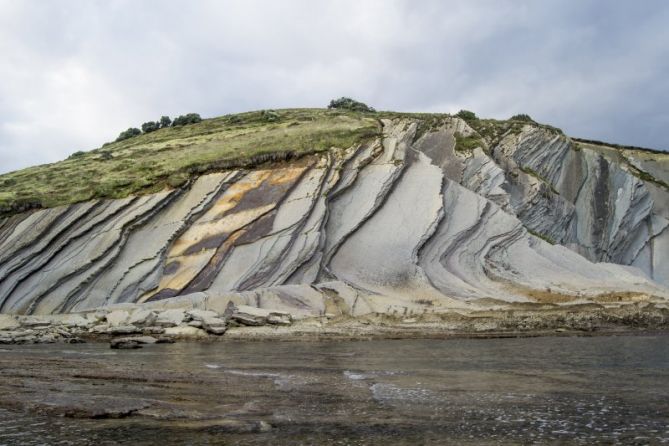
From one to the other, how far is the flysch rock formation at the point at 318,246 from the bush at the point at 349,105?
→ 96.7ft

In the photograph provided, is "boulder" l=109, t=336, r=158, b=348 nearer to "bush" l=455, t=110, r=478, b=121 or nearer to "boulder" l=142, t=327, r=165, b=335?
"boulder" l=142, t=327, r=165, b=335

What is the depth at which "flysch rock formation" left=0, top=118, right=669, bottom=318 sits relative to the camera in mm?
29188

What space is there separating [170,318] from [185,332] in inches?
72.7

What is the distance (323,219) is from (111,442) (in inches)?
1090

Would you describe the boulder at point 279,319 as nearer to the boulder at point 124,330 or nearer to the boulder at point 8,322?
the boulder at point 124,330

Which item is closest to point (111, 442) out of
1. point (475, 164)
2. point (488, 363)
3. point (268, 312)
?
point (488, 363)

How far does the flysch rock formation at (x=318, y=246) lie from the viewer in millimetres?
29188

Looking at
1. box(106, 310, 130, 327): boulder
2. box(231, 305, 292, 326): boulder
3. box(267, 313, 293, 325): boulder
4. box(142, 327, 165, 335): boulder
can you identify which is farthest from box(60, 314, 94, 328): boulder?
box(267, 313, 293, 325): boulder

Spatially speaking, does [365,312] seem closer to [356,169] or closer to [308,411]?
[356,169]

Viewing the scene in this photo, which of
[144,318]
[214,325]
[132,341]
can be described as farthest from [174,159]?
[132,341]

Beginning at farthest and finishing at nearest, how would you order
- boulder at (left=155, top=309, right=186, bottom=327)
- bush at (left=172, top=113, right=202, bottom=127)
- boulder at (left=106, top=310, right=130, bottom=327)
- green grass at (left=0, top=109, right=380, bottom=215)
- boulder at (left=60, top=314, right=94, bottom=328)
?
1. bush at (left=172, top=113, right=202, bottom=127)
2. green grass at (left=0, top=109, right=380, bottom=215)
3. boulder at (left=60, top=314, right=94, bottom=328)
4. boulder at (left=106, top=310, right=130, bottom=327)
5. boulder at (left=155, top=309, right=186, bottom=327)

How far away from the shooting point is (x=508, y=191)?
1801 inches

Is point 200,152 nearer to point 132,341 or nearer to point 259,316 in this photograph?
point 259,316

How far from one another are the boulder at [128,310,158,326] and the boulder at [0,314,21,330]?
20.5 ft
